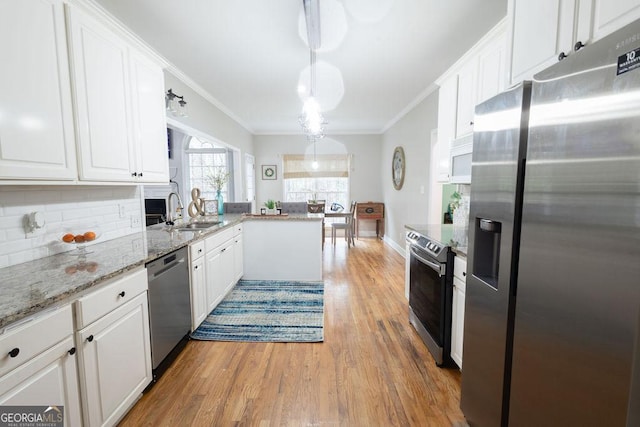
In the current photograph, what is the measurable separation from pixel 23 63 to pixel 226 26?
1.54 m

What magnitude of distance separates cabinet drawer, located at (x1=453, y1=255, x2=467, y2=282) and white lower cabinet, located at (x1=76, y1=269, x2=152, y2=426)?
1.99 meters

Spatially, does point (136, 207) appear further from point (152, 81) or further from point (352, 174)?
point (352, 174)

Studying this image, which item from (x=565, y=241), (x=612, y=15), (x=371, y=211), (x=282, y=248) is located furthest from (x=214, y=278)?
(x=371, y=211)

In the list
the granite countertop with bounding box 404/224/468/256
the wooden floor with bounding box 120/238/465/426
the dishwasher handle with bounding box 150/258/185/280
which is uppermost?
the granite countertop with bounding box 404/224/468/256

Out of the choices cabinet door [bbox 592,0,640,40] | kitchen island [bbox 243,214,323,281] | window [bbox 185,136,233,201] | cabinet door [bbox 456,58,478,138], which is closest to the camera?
cabinet door [bbox 592,0,640,40]

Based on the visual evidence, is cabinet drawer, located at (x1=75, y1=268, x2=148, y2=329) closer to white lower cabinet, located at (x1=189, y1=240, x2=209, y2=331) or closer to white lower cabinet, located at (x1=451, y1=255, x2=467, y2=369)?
white lower cabinet, located at (x1=189, y1=240, x2=209, y2=331)

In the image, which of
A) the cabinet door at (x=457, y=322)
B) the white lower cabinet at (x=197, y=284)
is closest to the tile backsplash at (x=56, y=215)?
the white lower cabinet at (x=197, y=284)

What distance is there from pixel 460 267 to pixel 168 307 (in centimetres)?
204

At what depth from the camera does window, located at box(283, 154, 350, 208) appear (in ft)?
24.1

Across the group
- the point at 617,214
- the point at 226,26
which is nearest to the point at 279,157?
the point at 226,26

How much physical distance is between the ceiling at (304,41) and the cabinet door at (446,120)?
1.47 feet

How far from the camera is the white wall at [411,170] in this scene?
415 cm

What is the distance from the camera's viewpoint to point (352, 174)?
24.1 feet

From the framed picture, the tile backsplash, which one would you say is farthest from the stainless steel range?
the framed picture
